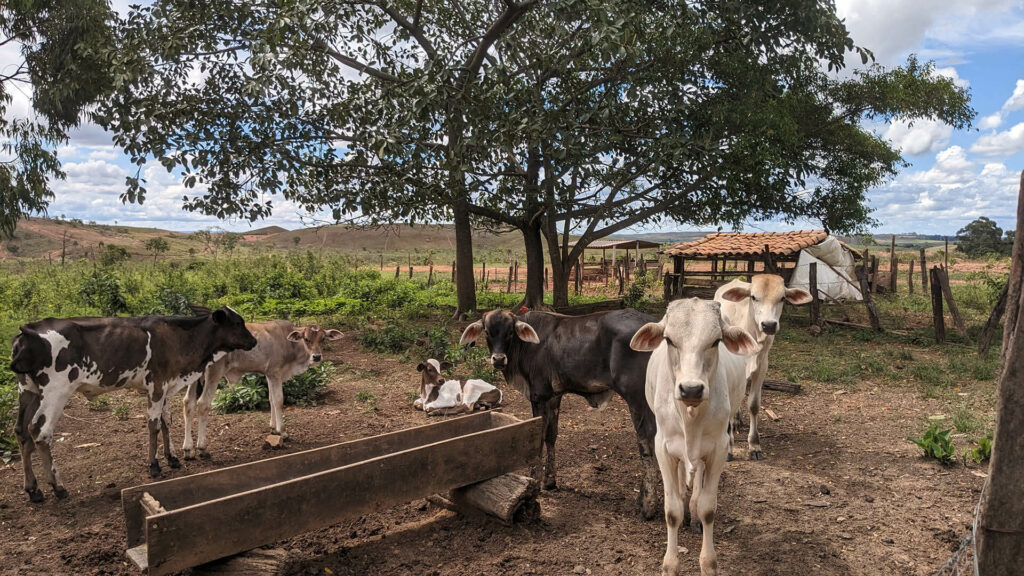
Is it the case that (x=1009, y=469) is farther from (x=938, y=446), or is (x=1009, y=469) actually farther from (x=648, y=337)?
(x=938, y=446)

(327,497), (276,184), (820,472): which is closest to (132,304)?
(276,184)

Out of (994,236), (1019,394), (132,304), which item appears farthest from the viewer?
(994,236)

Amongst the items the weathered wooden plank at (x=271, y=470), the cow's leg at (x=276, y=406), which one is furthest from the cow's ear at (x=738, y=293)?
the cow's leg at (x=276, y=406)

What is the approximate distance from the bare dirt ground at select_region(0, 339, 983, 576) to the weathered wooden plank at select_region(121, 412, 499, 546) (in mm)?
461

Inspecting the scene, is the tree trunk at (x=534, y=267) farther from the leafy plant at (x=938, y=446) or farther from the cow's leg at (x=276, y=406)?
the leafy plant at (x=938, y=446)

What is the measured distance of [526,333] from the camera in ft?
18.7

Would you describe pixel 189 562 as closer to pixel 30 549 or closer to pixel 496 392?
pixel 30 549

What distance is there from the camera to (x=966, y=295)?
2175 cm

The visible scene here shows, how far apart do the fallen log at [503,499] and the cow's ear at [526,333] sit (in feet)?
4.15

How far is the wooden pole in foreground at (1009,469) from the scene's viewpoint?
2.10m

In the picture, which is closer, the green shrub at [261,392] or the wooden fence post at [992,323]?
the green shrub at [261,392]

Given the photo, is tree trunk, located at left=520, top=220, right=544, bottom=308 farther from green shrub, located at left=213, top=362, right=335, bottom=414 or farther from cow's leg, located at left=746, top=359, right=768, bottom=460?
cow's leg, located at left=746, top=359, right=768, bottom=460

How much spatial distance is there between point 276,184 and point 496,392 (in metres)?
6.55

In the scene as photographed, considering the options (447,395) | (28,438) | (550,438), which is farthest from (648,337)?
(28,438)
